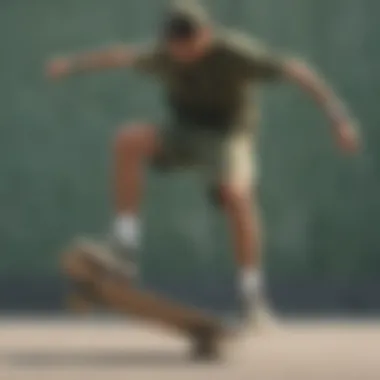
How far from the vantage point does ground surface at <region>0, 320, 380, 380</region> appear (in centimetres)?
267

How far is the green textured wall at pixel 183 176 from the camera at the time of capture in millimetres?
4590

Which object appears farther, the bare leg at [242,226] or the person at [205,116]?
the bare leg at [242,226]

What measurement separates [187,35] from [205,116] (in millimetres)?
268

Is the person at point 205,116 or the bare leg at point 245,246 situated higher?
the person at point 205,116

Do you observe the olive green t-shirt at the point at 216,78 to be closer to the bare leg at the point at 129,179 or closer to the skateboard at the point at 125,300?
the bare leg at the point at 129,179

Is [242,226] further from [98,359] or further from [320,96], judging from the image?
[98,359]

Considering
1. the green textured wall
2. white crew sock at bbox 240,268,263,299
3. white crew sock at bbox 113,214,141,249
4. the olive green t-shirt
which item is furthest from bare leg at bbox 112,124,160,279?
the green textured wall

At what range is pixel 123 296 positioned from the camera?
116 inches

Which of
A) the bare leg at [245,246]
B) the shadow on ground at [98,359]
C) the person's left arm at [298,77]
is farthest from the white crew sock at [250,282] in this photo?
the person's left arm at [298,77]

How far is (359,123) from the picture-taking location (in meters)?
4.60

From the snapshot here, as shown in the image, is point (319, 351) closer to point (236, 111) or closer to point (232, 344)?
point (232, 344)

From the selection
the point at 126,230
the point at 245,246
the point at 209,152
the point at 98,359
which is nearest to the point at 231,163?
the point at 209,152

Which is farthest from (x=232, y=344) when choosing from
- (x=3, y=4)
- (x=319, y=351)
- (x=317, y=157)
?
(x=3, y=4)

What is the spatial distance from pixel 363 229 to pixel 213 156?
4.64 ft
